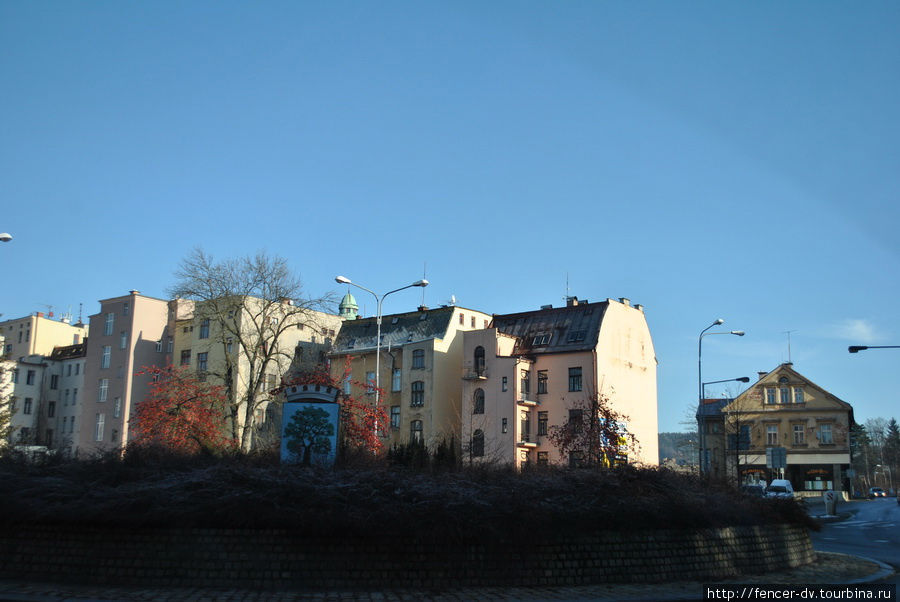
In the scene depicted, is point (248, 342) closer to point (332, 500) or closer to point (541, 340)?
point (541, 340)

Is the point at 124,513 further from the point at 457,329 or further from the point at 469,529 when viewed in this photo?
the point at 457,329

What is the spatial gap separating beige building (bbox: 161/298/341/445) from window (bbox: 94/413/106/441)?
677cm

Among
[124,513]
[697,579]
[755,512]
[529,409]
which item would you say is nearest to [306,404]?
[124,513]

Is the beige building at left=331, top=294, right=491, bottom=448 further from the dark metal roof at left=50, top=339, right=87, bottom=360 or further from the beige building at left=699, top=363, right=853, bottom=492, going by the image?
the dark metal roof at left=50, top=339, right=87, bottom=360

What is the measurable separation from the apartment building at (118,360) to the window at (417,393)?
70.5 ft

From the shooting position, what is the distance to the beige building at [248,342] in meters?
51.3

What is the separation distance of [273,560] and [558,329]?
4352 centimetres

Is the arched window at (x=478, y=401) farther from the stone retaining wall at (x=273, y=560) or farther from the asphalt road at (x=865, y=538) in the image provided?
the stone retaining wall at (x=273, y=560)

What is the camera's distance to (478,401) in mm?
56062

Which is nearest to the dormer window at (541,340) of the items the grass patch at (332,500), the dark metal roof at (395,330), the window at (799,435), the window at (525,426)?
the window at (525,426)

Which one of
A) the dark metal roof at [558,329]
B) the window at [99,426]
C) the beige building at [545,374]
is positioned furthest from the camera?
the window at [99,426]

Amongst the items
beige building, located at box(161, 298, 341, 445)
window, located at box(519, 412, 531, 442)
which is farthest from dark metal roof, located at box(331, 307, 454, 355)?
window, located at box(519, 412, 531, 442)

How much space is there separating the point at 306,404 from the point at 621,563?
881 centimetres

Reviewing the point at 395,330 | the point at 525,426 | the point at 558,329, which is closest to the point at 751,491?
the point at 525,426
